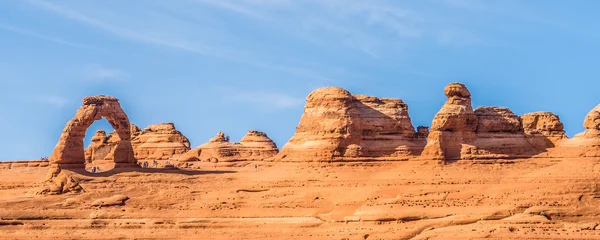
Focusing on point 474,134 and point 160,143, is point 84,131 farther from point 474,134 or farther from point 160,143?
point 160,143

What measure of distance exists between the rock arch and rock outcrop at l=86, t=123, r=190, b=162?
14.5 metres

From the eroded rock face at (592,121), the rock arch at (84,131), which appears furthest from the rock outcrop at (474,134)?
the rock arch at (84,131)

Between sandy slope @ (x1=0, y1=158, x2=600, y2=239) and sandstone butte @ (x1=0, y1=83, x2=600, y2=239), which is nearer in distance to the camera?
sandy slope @ (x1=0, y1=158, x2=600, y2=239)

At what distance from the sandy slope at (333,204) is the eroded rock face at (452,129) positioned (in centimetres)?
70

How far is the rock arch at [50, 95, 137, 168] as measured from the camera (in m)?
58.7

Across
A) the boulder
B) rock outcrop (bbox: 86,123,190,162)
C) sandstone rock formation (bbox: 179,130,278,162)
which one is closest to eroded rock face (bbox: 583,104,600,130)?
the boulder

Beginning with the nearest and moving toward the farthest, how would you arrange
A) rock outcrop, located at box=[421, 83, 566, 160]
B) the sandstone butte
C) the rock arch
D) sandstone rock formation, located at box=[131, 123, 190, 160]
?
the sandstone butte, rock outcrop, located at box=[421, 83, 566, 160], the rock arch, sandstone rock formation, located at box=[131, 123, 190, 160]

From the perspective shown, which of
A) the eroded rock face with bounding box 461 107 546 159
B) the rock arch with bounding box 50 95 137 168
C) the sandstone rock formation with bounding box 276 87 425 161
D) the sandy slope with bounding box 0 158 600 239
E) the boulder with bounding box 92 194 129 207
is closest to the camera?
the sandy slope with bounding box 0 158 600 239

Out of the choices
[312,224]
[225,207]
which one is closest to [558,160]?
[312,224]

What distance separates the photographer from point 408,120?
56500 millimetres

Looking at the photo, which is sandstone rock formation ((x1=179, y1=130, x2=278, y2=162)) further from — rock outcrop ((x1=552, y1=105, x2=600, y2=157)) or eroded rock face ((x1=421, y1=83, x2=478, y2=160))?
rock outcrop ((x1=552, y1=105, x2=600, y2=157))

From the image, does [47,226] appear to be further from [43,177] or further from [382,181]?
[382,181]

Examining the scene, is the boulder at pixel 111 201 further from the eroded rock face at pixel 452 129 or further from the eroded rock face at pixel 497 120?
the eroded rock face at pixel 497 120

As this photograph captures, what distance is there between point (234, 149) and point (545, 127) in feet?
96.1
